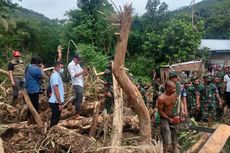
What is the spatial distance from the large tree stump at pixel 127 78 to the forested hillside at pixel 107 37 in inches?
327

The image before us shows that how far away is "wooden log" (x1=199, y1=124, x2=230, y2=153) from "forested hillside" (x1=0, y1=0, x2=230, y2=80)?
8.98 metres

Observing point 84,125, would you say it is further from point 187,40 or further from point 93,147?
point 187,40

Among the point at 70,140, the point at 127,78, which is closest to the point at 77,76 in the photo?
the point at 70,140

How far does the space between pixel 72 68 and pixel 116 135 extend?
2.01 meters

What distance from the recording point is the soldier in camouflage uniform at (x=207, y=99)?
10152 mm

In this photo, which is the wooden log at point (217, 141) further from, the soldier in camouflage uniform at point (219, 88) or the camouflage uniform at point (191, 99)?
the soldier in camouflage uniform at point (219, 88)

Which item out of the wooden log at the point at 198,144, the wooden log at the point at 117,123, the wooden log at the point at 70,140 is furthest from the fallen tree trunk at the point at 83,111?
Answer: the wooden log at the point at 198,144

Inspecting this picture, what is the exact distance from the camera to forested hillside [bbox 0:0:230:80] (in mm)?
17656

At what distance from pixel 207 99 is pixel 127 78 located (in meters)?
4.88

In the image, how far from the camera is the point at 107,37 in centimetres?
1992

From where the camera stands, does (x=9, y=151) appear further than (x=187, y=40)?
No

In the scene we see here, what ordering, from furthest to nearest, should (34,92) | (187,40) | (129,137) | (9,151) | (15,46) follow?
(15,46)
(187,40)
(34,92)
(129,137)
(9,151)

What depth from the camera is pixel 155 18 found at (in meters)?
21.8

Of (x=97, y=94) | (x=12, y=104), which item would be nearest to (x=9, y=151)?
(x=12, y=104)
